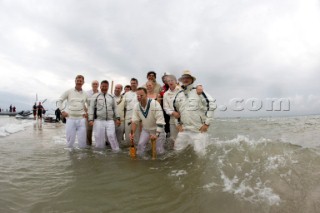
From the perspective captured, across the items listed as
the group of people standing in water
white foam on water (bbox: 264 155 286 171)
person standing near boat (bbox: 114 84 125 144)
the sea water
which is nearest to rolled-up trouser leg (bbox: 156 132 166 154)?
the group of people standing in water

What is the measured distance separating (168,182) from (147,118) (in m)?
2.21

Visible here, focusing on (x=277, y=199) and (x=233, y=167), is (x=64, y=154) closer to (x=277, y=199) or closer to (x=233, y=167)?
(x=233, y=167)

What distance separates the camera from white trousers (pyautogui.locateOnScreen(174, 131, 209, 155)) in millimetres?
6227

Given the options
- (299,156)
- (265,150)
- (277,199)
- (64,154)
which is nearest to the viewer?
(277,199)

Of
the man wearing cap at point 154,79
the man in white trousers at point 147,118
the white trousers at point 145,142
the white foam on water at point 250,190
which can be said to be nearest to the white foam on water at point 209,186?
the white foam on water at point 250,190

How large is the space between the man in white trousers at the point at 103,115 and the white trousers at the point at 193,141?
7.55ft

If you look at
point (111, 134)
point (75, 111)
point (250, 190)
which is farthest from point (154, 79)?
point (250, 190)

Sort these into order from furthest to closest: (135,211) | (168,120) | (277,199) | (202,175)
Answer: (168,120) < (202,175) < (277,199) < (135,211)

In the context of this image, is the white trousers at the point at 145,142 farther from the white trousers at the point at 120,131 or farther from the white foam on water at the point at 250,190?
the white foam on water at the point at 250,190

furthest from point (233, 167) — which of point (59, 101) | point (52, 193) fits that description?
point (59, 101)

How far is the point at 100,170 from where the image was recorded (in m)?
5.59

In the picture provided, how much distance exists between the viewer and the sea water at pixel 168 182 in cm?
380

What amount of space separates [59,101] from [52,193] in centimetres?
416

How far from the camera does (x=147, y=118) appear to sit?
669 centimetres
